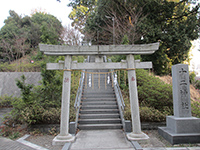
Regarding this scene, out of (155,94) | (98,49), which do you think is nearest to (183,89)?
(155,94)

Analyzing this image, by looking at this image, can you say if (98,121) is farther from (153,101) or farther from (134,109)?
(153,101)

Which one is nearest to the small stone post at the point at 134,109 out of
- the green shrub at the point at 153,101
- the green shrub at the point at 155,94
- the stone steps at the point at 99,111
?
the green shrub at the point at 153,101

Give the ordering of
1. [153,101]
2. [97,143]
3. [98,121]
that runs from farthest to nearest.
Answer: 1. [153,101]
2. [98,121]
3. [97,143]

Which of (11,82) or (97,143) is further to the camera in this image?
(11,82)

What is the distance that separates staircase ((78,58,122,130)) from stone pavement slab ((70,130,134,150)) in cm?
38

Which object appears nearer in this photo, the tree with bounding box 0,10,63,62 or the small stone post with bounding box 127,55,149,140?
the small stone post with bounding box 127,55,149,140

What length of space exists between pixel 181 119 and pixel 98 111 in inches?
169

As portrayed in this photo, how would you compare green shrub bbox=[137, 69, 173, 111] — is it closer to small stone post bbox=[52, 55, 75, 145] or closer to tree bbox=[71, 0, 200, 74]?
small stone post bbox=[52, 55, 75, 145]

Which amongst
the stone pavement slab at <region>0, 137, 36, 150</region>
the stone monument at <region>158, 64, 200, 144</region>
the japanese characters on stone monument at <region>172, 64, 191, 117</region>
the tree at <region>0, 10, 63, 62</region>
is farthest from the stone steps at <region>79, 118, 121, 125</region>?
the tree at <region>0, 10, 63, 62</region>

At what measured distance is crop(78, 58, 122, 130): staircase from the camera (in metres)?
7.25

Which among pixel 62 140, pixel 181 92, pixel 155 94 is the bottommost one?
pixel 62 140

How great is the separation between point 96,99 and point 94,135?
3.03m

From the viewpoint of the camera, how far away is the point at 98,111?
26.9 feet

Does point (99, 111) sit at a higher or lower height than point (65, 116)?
lower
